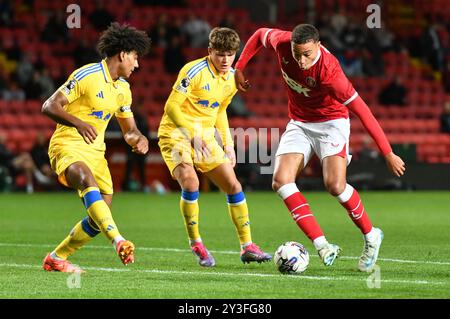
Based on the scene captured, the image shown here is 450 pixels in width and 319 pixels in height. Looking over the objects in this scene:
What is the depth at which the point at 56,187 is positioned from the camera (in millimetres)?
21375

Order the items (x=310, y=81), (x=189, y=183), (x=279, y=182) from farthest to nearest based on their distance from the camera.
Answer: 1. (x=189, y=183)
2. (x=279, y=182)
3. (x=310, y=81)

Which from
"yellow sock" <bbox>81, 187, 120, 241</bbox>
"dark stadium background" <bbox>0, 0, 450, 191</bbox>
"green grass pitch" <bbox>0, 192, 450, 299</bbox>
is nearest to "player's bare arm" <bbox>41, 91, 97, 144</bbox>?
"yellow sock" <bbox>81, 187, 120, 241</bbox>

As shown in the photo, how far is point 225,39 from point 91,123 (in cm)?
145

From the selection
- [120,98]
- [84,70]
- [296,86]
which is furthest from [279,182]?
[84,70]

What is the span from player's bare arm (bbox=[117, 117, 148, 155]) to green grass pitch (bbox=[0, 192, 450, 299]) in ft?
3.32

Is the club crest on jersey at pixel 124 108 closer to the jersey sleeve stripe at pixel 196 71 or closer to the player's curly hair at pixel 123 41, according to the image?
the player's curly hair at pixel 123 41

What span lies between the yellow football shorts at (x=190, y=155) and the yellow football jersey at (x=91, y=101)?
1020 millimetres

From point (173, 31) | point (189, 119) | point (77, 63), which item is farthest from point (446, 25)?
point (189, 119)

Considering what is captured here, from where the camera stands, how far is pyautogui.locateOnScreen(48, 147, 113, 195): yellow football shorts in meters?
8.30

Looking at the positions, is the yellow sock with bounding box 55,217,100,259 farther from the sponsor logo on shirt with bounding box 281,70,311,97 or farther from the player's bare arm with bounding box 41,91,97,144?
the sponsor logo on shirt with bounding box 281,70,311,97

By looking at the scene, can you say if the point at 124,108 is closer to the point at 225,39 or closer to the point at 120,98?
the point at 120,98

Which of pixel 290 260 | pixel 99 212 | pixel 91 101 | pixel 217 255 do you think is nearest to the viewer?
pixel 99 212

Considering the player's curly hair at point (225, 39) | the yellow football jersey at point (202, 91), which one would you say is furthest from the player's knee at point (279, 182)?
the player's curly hair at point (225, 39)

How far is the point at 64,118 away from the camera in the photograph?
26.2 ft
